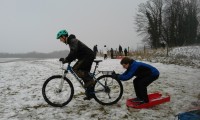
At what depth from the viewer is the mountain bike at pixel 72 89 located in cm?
783

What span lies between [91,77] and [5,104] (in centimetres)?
278

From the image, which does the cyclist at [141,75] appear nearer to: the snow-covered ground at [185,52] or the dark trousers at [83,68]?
the dark trousers at [83,68]

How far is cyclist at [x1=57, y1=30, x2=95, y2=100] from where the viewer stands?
7547 mm

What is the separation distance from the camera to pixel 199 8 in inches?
2817

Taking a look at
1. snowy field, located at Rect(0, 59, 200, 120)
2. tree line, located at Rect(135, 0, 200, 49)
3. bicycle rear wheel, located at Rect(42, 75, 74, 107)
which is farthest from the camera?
tree line, located at Rect(135, 0, 200, 49)

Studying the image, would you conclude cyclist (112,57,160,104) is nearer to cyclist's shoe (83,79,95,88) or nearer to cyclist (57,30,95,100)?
cyclist's shoe (83,79,95,88)

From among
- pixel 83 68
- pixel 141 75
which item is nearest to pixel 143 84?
pixel 141 75

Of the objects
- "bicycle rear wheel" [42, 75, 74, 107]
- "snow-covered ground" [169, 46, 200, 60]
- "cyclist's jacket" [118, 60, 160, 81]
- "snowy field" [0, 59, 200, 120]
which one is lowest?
"snowy field" [0, 59, 200, 120]

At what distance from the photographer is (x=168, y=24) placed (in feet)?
209

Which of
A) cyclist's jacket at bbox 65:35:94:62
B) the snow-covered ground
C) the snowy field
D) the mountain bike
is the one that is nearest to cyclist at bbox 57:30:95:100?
cyclist's jacket at bbox 65:35:94:62

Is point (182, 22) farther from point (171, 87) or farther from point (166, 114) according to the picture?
point (166, 114)

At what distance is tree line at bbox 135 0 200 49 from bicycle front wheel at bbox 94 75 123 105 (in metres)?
54.7

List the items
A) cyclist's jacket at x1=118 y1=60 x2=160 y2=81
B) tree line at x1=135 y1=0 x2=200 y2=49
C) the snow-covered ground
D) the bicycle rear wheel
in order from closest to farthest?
cyclist's jacket at x1=118 y1=60 x2=160 y2=81, the bicycle rear wheel, the snow-covered ground, tree line at x1=135 y1=0 x2=200 y2=49

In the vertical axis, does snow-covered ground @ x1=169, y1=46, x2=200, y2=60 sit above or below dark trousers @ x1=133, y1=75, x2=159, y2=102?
above
